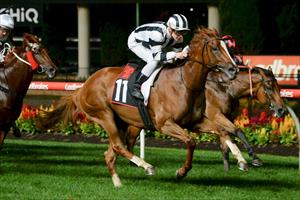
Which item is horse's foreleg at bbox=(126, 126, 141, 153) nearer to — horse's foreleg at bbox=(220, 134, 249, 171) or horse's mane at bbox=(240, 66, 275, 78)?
horse's foreleg at bbox=(220, 134, 249, 171)

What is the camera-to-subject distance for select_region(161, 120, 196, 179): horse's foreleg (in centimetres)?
924

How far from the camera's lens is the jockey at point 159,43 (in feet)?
31.3

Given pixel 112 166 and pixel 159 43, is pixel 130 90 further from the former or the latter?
pixel 112 166

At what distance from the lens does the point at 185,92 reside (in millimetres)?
9547

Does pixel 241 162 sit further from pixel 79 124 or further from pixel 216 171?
pixel 79 124

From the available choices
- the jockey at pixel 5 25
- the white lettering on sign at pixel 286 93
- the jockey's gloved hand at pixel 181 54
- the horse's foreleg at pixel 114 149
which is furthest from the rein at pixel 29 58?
the white lettering on sign at pixel 286 93

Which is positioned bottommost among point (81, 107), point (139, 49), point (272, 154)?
point (272, 154)

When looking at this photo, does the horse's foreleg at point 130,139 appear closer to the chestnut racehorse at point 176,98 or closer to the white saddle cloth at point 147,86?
the chestnut racehorse at point 176,98

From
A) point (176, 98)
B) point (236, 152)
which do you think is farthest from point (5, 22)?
point (236, 152)

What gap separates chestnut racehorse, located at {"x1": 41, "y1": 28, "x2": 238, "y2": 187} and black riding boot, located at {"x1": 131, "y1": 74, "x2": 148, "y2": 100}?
12 centimetres

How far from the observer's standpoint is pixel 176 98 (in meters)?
9.55

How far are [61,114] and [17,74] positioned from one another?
858 mm

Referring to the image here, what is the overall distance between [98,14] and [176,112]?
22.9 meters

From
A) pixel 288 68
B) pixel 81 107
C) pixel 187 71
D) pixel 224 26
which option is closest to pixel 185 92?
pixel 187 71
